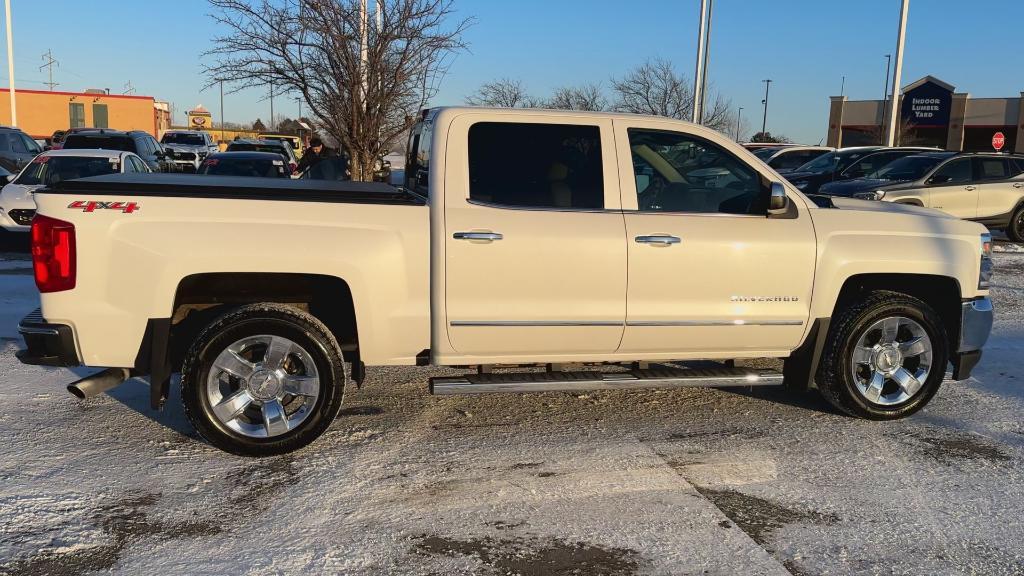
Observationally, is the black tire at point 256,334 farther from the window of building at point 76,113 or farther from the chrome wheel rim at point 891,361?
the window of building at point 76,113

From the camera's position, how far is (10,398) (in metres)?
5.49

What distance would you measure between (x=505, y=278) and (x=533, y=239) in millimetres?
273

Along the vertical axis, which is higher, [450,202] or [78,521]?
[450,202]

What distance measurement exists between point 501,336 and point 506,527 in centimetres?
130

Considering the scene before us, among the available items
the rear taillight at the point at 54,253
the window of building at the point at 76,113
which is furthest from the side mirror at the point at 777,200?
the window of building at the point at 76,113

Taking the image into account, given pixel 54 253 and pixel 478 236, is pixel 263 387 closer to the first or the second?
pixel 54 253

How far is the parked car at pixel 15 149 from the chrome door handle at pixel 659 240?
58.9 ft

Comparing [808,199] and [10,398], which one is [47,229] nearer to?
[10,398]

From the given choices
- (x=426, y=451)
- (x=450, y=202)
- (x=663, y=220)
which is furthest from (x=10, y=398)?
(x=663, y=220)

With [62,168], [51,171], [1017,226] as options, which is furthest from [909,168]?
[51,171]

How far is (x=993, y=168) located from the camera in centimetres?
1573

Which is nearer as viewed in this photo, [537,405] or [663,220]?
[663,220]

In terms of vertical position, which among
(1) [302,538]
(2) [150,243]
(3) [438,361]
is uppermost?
(2) [150,243]

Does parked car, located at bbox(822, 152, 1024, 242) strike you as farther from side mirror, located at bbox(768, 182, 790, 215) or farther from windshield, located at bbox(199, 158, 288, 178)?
side mirror, located at bbox(768, 182, 790, 215)
